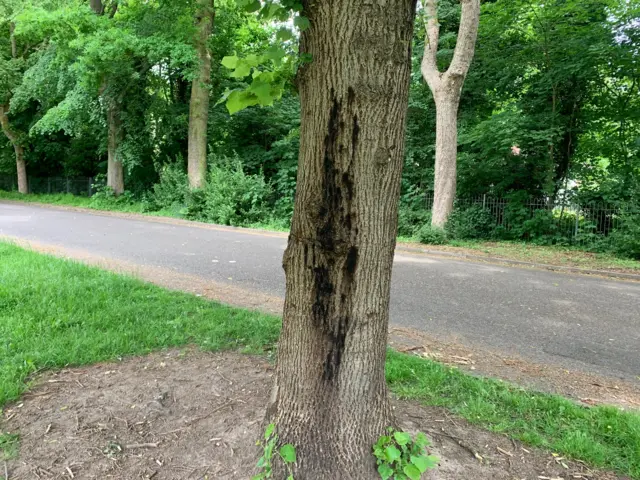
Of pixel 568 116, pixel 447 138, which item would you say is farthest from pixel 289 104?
pixel 568 116

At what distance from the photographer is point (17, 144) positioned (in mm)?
26578

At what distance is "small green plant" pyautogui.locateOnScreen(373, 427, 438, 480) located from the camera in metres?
2.13

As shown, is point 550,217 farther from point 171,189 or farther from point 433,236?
point 171,189

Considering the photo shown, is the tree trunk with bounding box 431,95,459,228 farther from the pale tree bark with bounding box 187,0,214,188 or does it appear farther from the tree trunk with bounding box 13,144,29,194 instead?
the tree trunk with bounding box 13,144,29,194

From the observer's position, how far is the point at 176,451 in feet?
8.14

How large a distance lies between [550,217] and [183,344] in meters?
12.2

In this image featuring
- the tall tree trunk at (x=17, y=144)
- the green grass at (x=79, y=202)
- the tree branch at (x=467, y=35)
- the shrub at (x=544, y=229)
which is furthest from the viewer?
the tall tree trunk at (x=17, y=144)

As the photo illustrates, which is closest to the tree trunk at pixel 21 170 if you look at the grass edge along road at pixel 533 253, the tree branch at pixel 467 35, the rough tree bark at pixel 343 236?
the grass edge along road at pixel 533 253

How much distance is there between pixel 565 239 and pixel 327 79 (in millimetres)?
12693

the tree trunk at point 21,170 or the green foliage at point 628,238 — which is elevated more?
the tree trunk at point 21,170

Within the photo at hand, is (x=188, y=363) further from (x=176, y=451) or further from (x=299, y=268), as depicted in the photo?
(x=299, y=268)

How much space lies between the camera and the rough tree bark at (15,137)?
79.6ft

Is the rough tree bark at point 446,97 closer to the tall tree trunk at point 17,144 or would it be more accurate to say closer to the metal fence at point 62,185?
the metal fence at point 62,185

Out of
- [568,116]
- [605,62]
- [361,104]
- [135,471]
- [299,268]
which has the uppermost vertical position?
[605,62]
